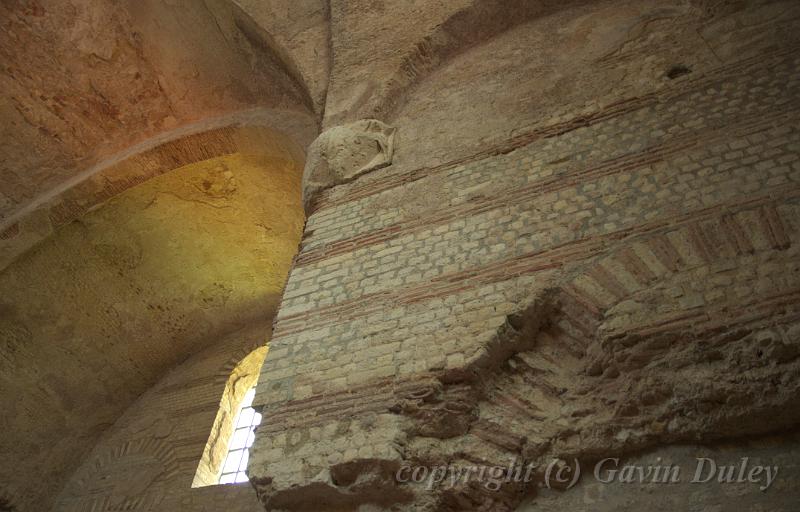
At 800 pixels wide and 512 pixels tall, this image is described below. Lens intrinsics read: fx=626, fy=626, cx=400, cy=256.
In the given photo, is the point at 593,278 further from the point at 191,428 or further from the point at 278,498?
the point at 191,428

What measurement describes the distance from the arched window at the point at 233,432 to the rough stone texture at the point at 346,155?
284 centimetres

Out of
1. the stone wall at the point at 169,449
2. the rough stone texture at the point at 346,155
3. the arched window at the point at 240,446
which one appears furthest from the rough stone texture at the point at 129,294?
the rough stone texture at the point at 346,155

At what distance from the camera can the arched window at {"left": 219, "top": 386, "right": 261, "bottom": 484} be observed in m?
7.25

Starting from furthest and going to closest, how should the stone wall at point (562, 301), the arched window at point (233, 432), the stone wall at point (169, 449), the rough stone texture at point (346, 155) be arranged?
the arched window at point (233, 432) < the stone wall at point (169, 449) < the rough stone texture at point (346, 155) < the stone wall at point (562, 301)

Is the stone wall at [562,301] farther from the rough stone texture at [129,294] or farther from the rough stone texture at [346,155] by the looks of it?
the rough stone texture at [129,294]

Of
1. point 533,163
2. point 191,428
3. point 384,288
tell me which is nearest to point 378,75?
point 533,163

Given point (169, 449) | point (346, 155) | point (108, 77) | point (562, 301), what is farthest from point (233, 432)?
point (562, 301)

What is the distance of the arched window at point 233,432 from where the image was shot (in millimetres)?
7198

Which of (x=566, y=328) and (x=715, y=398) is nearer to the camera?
(x=715, y=398)

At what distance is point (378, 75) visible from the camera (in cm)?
605

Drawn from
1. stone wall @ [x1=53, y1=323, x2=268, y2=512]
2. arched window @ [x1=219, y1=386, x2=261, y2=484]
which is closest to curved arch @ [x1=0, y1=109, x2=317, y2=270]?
stone wall @ [x1=53, y1=323, x2=268, y2=512]

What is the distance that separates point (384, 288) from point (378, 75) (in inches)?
117

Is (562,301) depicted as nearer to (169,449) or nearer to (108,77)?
(169,449)

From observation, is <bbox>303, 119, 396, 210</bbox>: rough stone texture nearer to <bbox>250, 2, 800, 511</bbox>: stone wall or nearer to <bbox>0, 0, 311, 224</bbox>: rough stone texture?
<bbox>250, 2, 800, 511</bbox>: stone wall
